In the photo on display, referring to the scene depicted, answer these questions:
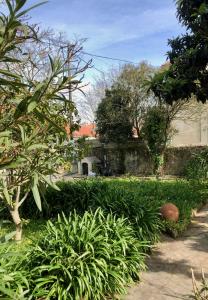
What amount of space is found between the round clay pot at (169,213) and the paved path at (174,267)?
0.41 metres

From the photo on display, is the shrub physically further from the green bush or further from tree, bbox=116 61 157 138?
tree, bbox=116 61 157 138

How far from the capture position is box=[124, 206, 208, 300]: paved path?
5.33m

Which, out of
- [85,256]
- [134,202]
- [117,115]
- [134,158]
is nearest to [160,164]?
[134,158]

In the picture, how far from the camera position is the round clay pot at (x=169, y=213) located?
8270 millimetres

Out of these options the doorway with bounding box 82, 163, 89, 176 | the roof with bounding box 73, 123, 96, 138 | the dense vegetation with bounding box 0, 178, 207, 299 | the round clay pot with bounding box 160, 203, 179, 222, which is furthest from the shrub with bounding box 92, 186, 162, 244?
the doorway with bounding box 82, 163, 89, 176

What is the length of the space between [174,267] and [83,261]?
82.3 inches

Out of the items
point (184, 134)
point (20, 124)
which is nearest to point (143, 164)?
point (184, 134)

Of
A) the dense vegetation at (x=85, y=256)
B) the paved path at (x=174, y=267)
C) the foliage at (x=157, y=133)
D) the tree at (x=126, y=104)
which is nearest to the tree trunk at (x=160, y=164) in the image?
the foliage at (x=157, y=133)

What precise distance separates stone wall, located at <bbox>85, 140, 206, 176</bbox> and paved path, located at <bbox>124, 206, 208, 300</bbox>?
1120cm

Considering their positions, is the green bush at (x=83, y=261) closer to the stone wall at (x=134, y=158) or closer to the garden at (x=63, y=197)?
the garden at (x=63, y=197)

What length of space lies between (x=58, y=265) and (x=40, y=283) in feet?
0.95

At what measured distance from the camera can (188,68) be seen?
6094 millimetres

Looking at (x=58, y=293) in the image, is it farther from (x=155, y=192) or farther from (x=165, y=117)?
(x=165, y=117)

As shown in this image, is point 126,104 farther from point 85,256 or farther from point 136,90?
point 85,256
